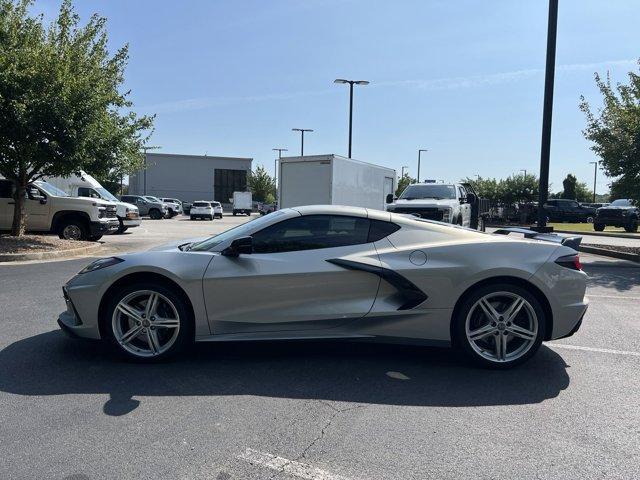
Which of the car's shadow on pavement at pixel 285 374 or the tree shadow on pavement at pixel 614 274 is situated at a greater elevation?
the tree shadow on pavement at pixel 614 274

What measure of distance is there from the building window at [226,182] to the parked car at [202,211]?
32.3m

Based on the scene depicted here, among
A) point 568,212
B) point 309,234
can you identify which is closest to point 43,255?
point 309,234

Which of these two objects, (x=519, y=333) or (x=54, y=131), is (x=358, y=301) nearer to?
(x=519, y=333)

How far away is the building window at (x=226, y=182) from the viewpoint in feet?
243

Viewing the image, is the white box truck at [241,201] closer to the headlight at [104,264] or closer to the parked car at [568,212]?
the parked car at [568,212]

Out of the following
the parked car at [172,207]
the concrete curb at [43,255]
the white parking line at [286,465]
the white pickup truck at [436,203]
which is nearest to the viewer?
the white parking line at [286,465]

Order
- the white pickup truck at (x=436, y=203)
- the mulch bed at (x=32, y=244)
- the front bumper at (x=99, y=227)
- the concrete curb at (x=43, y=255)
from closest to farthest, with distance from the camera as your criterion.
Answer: the concrete curb at (x=43, y=255) → the mulch bed at (x=32, y=244) → the white pickup truck at (x=436, y=203) → the front bumper at (x=99, y=227)

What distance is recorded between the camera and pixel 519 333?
4.66m

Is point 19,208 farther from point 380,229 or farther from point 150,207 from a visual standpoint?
point 150,207

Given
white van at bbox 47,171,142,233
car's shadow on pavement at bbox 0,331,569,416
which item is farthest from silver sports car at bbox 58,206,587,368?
white van at bbox 47,171,142,233

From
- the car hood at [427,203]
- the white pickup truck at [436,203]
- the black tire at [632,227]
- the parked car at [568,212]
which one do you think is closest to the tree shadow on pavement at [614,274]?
the white pickup truck at [436,203]

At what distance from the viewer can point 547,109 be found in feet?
42.4

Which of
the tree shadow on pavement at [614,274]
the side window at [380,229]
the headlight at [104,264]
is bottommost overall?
the tree shadow on pavement at [614,274]

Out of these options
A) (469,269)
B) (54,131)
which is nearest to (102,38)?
(54,131)
